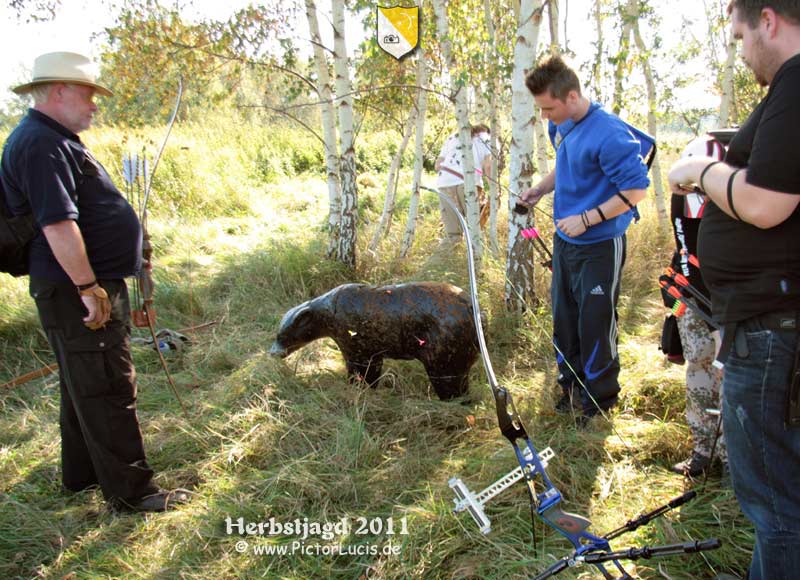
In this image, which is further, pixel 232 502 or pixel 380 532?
pixel 232 502

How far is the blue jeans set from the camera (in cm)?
138

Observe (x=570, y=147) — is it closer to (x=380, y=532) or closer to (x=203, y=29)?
(x=380, y=532)

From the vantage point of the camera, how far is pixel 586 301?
2.86 meters

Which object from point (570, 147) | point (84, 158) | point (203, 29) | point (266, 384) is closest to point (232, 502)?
point (266, 384)

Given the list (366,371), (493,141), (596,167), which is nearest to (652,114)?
(493,141)

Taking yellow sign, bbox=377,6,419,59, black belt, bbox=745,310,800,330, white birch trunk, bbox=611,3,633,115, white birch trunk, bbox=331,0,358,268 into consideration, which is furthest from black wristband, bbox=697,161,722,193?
yellow sign, bbox=377,6,419,59

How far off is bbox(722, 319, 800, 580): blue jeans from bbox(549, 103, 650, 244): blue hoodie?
1380 mm

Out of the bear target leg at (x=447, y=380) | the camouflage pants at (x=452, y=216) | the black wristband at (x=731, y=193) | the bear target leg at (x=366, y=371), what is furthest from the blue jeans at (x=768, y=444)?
the camouflage pants at (x=452, y=216)

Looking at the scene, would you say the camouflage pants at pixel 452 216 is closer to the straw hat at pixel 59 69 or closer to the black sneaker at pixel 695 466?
the black sneaker at pixel 695 466

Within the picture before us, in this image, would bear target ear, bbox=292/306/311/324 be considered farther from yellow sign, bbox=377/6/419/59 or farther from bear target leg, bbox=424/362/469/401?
yellow sign, bbox=377/6/419/59

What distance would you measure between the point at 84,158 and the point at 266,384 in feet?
6.08

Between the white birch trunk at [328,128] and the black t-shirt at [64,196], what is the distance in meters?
3.32

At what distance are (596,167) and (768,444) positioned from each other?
1702mm

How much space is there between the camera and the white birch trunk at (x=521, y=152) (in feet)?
12.4
